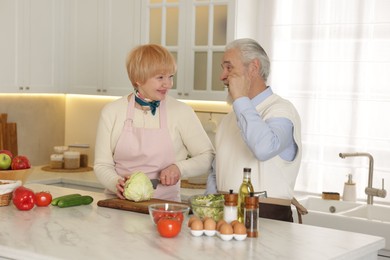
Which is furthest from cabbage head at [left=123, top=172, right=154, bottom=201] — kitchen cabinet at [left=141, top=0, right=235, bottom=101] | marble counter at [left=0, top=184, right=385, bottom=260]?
kitchen cabinet at [left=141, top=0, right=235, bottom=101]

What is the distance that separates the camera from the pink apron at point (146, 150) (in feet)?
11.6

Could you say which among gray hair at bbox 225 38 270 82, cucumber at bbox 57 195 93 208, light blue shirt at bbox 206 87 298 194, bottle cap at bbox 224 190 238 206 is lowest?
cucumber at bbox 57 195 93 208

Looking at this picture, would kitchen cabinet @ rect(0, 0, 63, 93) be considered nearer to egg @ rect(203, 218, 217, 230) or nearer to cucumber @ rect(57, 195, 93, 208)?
cucumber @ rect(57, 195, 93, 208)

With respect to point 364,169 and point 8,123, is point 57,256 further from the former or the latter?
point 8,123

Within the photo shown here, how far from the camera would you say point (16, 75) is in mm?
5285

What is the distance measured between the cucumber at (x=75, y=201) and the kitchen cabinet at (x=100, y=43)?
2200 millimetres

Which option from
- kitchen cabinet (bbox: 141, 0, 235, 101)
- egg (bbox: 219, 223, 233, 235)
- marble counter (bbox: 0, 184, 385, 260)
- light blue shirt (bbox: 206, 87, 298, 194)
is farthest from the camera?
kitchen cabinet (bbox: 141, 0, 235, 101)

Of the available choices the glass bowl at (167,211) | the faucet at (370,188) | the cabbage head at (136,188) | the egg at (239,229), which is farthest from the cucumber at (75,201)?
the faucet at (370,188)

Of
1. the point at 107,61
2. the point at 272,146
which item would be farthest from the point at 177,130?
the point at 107,61

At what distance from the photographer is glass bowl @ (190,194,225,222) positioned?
9.03 ft

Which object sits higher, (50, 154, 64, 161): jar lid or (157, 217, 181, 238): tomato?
(157, 217, 181, 238): tomato

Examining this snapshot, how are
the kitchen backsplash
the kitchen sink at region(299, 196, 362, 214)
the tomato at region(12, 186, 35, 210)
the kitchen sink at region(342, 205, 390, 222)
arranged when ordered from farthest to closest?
the kitchen backsplash < the kitchen sink at region(299, 196, 362, 214) < the kitchen sink at region(342, 205, 390, 222) < the tomato at region(12, 186, 35, 210)

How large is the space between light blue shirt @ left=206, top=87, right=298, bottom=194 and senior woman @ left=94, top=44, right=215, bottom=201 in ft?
1.90

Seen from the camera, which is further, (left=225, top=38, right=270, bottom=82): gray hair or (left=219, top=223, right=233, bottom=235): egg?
(left=225, top=38, right=270, bottom=82): gray hair
